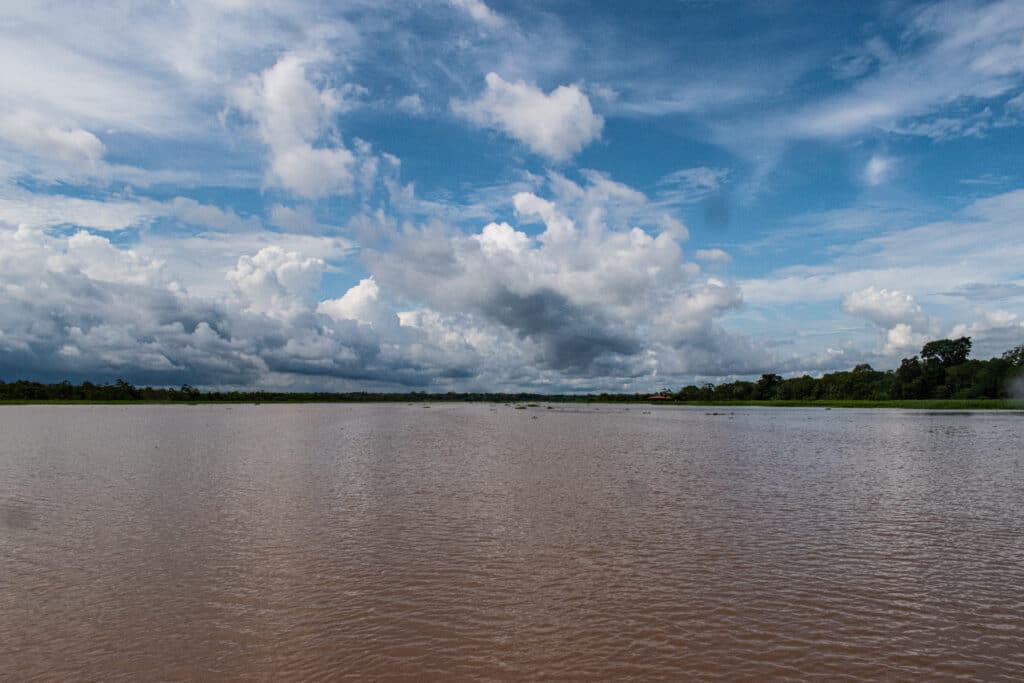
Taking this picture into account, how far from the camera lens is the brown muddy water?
11.1 meters

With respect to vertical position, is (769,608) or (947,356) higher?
(947,356)

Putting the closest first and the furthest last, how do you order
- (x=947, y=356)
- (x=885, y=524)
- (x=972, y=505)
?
(x=885, y=524) < (x=972, y=505) < (x=947, y=356)

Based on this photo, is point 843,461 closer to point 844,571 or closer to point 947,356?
point 844,571

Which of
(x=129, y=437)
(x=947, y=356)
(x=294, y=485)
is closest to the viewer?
(x=294, y=485)

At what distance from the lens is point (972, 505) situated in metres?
25.5

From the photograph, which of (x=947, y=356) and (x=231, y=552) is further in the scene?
(x=947, y=356)

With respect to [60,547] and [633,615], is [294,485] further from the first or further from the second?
[633,615]

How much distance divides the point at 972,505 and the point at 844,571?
13.7 m

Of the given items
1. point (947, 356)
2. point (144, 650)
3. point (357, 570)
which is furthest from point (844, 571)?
point (947, 356)

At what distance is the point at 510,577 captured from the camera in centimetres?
1588

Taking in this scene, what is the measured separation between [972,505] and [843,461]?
16256 mm

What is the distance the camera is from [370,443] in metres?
55.6

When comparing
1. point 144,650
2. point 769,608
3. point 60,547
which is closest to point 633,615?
point 769,608

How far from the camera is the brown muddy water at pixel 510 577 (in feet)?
36.5
